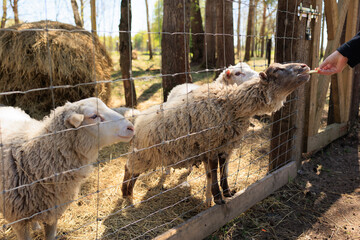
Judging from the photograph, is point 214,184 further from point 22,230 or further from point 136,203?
point 22,230

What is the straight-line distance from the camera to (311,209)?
10.6 ft

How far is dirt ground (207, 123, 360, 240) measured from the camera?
2840 millimetres

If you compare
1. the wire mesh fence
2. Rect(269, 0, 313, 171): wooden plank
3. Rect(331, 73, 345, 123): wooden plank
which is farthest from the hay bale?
Rect(331, 73, 345, 123): wooden plank

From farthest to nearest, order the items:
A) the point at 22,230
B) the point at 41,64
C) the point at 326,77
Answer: the point at 41,64
the point at 326,77
the point at 22,230

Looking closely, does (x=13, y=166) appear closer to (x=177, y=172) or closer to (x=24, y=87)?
(x=177, y=172)

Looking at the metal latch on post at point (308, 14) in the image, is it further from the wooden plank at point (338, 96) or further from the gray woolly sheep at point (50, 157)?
the gray woolly sheep at point (50, 157)

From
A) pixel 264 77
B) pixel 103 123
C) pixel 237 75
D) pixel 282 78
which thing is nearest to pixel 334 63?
pixel 282 78

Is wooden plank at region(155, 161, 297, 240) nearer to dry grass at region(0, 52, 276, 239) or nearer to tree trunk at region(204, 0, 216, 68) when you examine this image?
dry grass at region(0, 52, 276, 239)

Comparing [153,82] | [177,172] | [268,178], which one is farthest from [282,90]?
[153,82]

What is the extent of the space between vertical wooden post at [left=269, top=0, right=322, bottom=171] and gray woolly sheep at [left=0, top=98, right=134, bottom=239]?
7.59 feet

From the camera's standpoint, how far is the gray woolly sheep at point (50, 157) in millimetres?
2082

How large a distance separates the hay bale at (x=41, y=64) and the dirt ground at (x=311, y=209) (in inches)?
132

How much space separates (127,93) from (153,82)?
8.88 ft

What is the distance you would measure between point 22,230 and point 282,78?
8.72 ft
